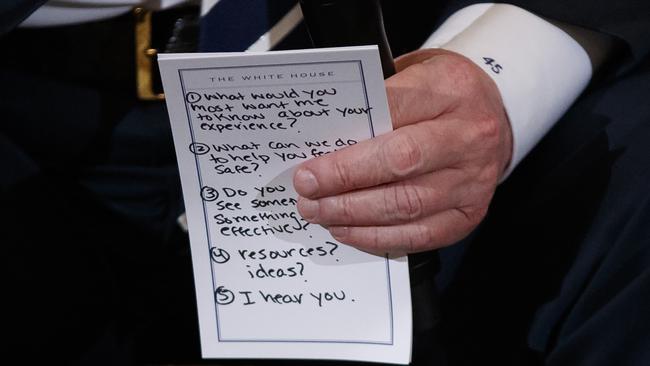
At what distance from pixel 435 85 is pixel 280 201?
0.11 metres

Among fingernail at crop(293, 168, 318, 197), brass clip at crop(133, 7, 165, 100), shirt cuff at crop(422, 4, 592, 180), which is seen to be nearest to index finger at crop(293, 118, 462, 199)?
fingernail at crop(293, 168, 318, 197)

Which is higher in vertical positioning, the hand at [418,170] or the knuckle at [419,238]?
the hand at [418,170]

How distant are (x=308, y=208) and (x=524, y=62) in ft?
0.71

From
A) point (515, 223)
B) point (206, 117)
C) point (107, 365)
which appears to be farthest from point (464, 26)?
point (107, 365)

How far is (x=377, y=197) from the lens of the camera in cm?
48

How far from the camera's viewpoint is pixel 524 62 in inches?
23.2

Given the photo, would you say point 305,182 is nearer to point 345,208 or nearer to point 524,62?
point 345,208

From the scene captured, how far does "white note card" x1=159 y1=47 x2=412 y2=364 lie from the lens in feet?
1.40

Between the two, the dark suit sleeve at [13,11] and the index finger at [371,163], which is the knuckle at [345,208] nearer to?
the index finger at [371,163]

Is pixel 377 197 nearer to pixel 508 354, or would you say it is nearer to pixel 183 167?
pixel 183 167

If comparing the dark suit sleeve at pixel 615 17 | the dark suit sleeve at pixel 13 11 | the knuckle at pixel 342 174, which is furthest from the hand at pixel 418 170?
the dark suit sleeve at pixel 13 11

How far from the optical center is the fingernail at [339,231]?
1.58 feet

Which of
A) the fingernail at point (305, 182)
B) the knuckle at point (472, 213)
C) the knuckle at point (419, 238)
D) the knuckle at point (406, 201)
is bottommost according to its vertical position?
the knuckle at point (472, 213)

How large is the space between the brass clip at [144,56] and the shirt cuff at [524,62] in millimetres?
261
